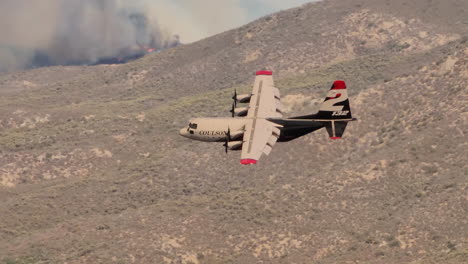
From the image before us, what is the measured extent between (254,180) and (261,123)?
4358cm

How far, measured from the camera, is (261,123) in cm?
5828

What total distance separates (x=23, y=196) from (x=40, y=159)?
17.7 meters

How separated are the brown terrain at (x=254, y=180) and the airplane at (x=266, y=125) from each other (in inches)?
884

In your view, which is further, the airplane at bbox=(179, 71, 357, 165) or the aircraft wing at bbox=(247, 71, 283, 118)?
the aircraft wing at bbox=(247, 71, 283, 118)

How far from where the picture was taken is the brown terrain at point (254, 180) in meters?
82.4

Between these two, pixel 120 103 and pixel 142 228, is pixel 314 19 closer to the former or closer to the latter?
pixel 120 103

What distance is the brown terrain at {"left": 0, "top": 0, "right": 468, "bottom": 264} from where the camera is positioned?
270ft

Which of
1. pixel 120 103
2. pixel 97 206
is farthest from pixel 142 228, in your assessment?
pixel 120 103

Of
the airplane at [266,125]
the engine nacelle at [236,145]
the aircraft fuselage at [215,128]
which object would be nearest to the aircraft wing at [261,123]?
the airplane at [266,125]

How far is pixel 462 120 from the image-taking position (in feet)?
317

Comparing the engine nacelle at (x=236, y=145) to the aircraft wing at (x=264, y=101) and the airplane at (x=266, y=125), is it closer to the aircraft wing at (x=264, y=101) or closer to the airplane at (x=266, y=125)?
the airplane at (x=266, y=125)

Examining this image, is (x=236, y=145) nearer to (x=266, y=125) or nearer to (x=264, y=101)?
(x=266, y=125)

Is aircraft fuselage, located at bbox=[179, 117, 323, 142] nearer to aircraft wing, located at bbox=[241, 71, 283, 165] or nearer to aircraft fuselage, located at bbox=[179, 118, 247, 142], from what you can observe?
aircraft fuselage, located at bbox=[179, 118, 247, 142]

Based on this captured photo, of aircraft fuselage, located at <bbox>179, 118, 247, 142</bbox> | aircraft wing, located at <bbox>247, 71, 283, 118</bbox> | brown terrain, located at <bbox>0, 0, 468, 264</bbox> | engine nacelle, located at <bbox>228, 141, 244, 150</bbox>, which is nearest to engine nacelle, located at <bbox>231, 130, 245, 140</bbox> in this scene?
aircraft fuselage, located at <bbox>179, 118, 247, 142</bbox>
